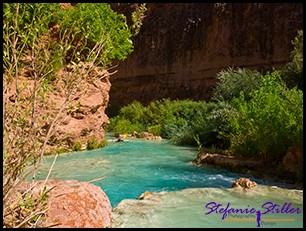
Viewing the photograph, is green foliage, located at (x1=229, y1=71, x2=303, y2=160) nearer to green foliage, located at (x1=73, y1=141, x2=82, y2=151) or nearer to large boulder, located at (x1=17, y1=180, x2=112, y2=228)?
large boulder, located at (x1=17, y1=180, x2=112, y2=228)

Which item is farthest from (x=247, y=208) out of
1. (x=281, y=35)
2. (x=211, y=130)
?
(x=281, y=35)

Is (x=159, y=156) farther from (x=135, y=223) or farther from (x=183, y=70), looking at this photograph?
(x=183, y=70)

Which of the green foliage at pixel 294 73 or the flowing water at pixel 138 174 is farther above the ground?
the green foliage at pixel 294 73

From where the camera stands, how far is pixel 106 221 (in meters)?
2.89

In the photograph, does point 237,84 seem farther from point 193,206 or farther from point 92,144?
point 193,206

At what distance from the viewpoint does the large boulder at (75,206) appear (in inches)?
99.5

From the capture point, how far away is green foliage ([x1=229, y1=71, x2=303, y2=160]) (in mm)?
6098

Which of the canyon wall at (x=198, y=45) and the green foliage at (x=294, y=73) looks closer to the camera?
the green foliage at (x=294, y=73)

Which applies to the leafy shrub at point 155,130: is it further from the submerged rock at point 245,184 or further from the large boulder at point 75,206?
the large boulder at point 75,206

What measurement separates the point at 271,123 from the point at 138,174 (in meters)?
3.14

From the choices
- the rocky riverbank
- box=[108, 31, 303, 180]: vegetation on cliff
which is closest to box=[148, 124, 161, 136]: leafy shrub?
box=[108, 31, 303, 180]: vegetation on cliff

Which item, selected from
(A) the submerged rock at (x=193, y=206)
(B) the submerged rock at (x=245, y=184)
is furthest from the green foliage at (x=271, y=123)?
(A) the submerged rock at (x=193, y=206)

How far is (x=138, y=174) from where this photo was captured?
6.63m

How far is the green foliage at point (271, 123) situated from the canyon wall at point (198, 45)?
654 inches
